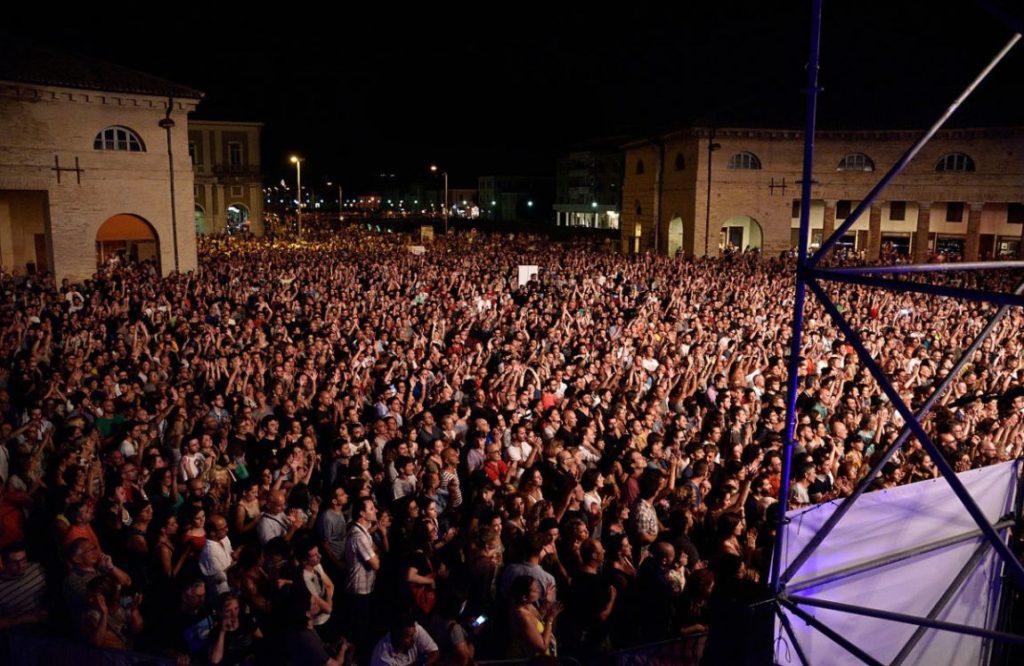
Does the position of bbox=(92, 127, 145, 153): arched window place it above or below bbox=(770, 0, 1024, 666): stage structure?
above

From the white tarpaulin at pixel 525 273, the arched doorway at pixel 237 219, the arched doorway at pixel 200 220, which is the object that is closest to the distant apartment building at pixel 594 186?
the arched doorway at pixel 237 219

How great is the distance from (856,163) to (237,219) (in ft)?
139

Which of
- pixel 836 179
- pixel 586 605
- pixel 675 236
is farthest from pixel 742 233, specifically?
pixel 586 605

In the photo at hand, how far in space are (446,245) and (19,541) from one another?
26789 millimetres

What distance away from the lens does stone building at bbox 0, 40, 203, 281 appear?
21062 millimetres

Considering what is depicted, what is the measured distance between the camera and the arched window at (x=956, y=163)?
29500mm

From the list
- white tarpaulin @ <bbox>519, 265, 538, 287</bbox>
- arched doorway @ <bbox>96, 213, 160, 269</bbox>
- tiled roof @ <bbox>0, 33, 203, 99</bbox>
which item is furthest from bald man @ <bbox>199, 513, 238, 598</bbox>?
arched doorway @ <bbox>96, 213, 160, 269</bbox>

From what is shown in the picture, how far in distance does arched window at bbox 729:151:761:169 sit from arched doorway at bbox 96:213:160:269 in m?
21.1

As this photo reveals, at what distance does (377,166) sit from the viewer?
128 metres

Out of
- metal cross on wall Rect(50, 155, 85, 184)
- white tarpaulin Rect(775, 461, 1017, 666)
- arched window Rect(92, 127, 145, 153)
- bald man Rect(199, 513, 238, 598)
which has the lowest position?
bald man Rect(199, 513, 238, 598)

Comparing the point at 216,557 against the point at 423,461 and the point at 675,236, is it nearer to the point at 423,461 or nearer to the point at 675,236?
the point at 423,461

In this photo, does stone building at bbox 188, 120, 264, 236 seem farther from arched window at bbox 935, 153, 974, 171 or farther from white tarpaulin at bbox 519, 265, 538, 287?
arched window at bbox 935, 153, 974, 171

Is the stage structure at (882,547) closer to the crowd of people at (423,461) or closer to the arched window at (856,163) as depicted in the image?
the crowd of people at (423,461)

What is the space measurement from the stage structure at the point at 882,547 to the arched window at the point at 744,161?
27001 millimetres
